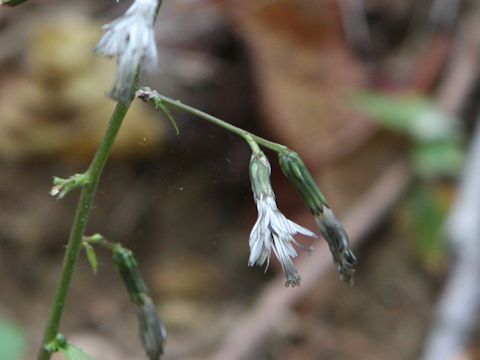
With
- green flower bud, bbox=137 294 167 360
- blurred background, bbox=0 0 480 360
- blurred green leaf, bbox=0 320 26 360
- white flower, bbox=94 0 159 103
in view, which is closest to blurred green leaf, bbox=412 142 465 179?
blurred background, bbox=0 0 480 360

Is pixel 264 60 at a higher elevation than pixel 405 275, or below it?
higher

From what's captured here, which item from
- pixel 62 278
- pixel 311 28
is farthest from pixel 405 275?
pixel 62 278

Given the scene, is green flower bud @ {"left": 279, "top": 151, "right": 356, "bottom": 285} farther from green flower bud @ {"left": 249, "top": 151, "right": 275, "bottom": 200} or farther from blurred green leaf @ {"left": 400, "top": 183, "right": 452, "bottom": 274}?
blurred green leaf @ {"left": 400, "top": 183, "right": 452, "bottom": 274}

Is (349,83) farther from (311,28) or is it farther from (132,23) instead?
(132,23)

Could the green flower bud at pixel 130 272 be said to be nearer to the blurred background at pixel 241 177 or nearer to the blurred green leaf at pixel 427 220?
the blurred background at pixel 241 177

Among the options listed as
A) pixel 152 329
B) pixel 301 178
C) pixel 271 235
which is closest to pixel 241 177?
pixel 152 329

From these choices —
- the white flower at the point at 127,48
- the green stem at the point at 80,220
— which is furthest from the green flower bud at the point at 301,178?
the white flower at the point at 127,48
